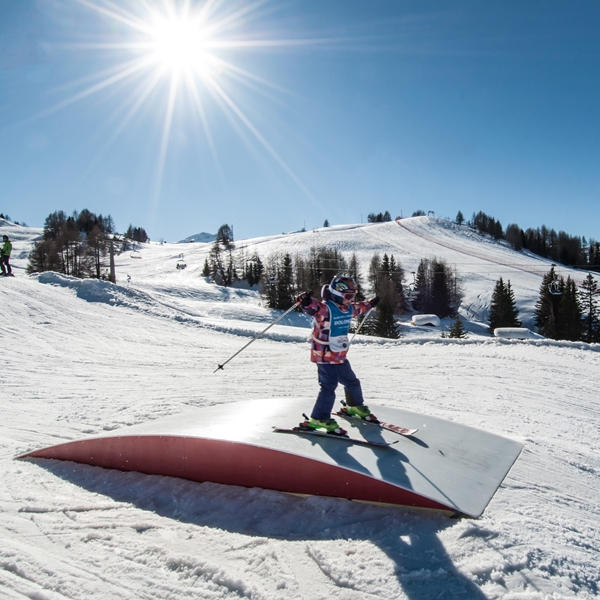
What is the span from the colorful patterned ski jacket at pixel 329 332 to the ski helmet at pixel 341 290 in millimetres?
72

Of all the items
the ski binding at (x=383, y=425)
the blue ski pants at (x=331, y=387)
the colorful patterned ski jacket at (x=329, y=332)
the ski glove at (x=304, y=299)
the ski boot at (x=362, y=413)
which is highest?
the ski glove at (x=304, y=299)

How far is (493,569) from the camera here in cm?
229

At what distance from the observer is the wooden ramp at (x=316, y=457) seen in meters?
3.00

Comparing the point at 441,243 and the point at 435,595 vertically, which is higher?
the point at 441,243

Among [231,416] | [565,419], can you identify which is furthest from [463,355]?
[231,416]

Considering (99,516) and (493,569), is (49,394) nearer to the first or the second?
(99,516)

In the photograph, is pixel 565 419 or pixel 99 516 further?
pixel 565 419

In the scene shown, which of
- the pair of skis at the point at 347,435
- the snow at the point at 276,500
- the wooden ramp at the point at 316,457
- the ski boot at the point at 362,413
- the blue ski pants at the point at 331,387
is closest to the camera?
the snow at the point at 276,500

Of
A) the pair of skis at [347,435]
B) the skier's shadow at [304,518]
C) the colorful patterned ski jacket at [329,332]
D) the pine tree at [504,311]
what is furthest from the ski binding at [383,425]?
the pine tree at [504,311]

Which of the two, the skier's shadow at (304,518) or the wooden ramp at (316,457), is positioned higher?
the wooden ramp at (316,457)

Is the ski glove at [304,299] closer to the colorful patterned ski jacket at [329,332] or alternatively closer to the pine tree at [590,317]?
the colorful patterned ski jacket at [329,332]

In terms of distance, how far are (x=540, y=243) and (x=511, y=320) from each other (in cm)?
7071

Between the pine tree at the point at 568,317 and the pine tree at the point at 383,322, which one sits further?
the pine tree at the point at 568,317

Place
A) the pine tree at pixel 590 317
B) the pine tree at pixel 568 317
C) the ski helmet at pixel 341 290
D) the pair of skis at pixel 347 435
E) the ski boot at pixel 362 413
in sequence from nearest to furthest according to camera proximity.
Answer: the pair of skis at pixel 347 435
the ski helmet at pixel 341 290
the ski boot at pixel 362 413
the pine tree at pixel 568 317
the pine tree at pixel 590 317
